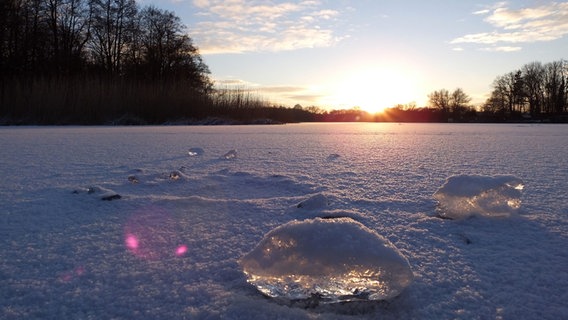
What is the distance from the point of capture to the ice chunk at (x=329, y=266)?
0.68 meters

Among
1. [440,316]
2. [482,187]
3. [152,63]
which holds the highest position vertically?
[152,63]

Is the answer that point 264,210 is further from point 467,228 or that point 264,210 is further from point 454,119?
point 454,119

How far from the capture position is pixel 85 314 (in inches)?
25.0

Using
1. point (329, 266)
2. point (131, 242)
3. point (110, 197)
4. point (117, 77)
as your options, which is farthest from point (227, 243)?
point (117, 77)

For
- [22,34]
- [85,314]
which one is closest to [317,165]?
[85,314]

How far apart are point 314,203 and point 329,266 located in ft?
2.01

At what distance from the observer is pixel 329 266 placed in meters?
0.71

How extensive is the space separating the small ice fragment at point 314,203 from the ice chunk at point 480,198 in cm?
38

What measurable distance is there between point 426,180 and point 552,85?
154 feet

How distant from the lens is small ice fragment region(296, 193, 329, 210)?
132 cm

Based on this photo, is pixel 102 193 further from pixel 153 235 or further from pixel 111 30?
pixel 111 30

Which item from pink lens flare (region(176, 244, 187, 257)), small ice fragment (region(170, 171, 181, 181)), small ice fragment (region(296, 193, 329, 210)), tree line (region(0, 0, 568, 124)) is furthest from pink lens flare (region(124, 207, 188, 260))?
tree line (region(0, 0, 568, 124))

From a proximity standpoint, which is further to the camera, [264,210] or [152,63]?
[152,63]

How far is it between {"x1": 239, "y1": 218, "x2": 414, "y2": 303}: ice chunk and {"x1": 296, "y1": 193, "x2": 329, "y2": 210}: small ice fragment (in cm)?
50
